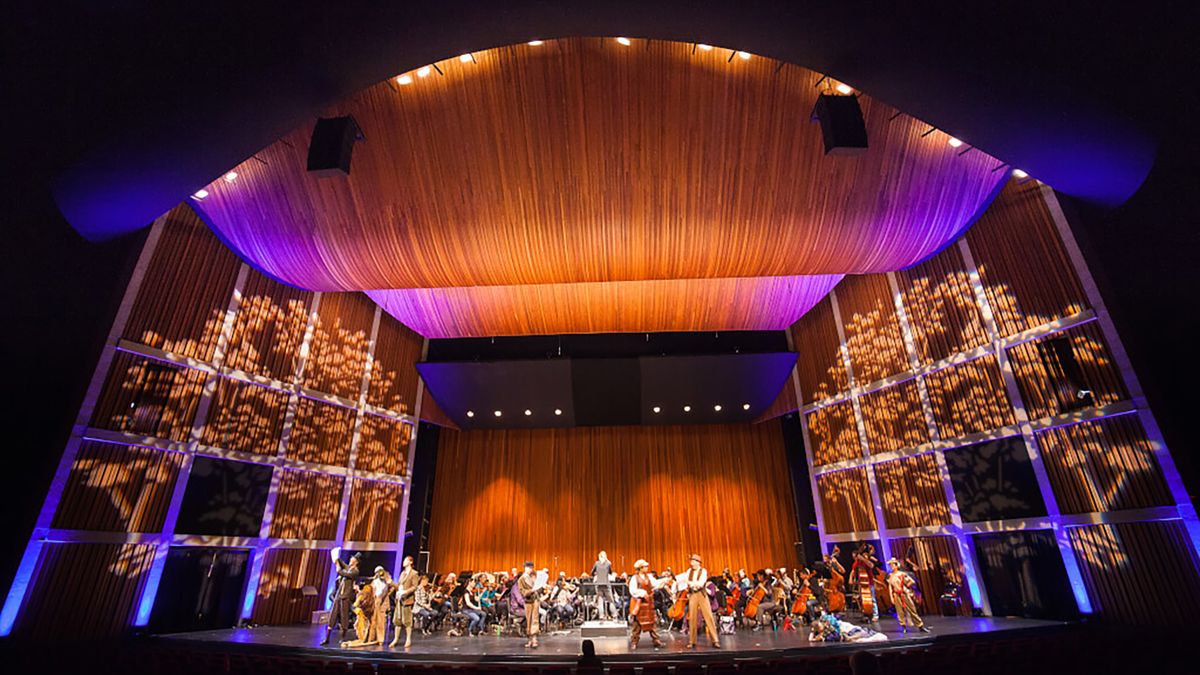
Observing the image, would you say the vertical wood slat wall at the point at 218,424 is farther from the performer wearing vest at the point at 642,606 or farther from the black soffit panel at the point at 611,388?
the performer wearing vest at the point at 642,606

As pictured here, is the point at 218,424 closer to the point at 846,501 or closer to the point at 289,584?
the point at 289,584

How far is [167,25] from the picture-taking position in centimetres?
401

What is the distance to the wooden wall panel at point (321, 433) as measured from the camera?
40.3 feet

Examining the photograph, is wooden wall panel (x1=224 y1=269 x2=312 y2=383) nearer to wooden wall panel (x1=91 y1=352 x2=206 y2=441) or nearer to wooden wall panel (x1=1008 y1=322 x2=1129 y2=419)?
wooden wall panel (x1=91 y1=352 x2=206 y2=441)

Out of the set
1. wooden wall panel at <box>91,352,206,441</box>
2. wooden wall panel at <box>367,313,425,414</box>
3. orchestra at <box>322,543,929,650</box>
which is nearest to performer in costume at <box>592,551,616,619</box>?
orchestra at <box>322,543,929,650</box>

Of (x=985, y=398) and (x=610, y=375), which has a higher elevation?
(x=610, y=375)

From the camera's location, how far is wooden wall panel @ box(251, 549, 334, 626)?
1117 centimetres

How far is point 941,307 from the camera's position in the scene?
1122 centimetres

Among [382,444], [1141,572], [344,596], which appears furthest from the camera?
[382,444]

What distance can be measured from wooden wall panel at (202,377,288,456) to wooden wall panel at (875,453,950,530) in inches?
532

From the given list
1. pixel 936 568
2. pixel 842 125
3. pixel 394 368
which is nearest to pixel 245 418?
pixel 394 368

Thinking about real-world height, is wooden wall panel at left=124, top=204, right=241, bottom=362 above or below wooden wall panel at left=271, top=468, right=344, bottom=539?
above

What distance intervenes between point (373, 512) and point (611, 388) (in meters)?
7.09

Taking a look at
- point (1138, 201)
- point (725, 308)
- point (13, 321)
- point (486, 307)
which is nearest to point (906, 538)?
point (725, 308)
